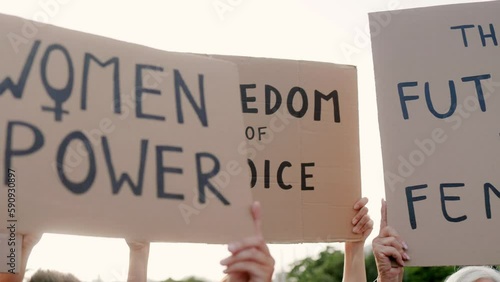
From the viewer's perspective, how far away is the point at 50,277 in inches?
103

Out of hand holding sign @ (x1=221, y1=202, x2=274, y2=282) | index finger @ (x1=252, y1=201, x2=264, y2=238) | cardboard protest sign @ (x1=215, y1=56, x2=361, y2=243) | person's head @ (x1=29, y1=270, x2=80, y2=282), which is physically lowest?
hand holding sign @ (x1=221, y1=202, x2=274, y2=282)

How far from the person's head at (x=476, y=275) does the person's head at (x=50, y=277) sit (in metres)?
1.86

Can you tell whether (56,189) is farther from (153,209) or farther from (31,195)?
(153,209)

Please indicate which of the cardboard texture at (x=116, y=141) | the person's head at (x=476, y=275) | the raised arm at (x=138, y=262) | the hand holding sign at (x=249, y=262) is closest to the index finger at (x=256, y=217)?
the cardboard texture at (x=116, y=141)

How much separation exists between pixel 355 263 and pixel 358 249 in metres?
0.06

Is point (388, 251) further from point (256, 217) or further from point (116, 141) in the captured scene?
point (116, 141)

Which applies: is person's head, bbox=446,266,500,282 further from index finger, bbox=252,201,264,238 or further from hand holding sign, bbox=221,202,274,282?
hand holding sign, bbox=221,202,274,282

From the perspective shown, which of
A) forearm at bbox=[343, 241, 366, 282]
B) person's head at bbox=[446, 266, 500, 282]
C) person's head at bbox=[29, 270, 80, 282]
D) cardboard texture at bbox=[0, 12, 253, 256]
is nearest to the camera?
cardboard texture at bbox=[0, 12, 253, 256]

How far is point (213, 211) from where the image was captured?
213 cm

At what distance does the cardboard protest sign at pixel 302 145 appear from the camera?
2.90 meters

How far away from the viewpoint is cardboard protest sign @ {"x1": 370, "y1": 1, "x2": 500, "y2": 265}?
2.71m

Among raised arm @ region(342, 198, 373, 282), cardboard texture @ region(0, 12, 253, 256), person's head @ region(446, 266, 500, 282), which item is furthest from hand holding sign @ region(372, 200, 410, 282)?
cardboard texture @ region(0, 12, 253, 256)

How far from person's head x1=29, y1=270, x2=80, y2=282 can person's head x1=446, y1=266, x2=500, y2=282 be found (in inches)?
73.1

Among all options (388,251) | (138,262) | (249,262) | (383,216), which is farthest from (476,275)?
(249,262)
